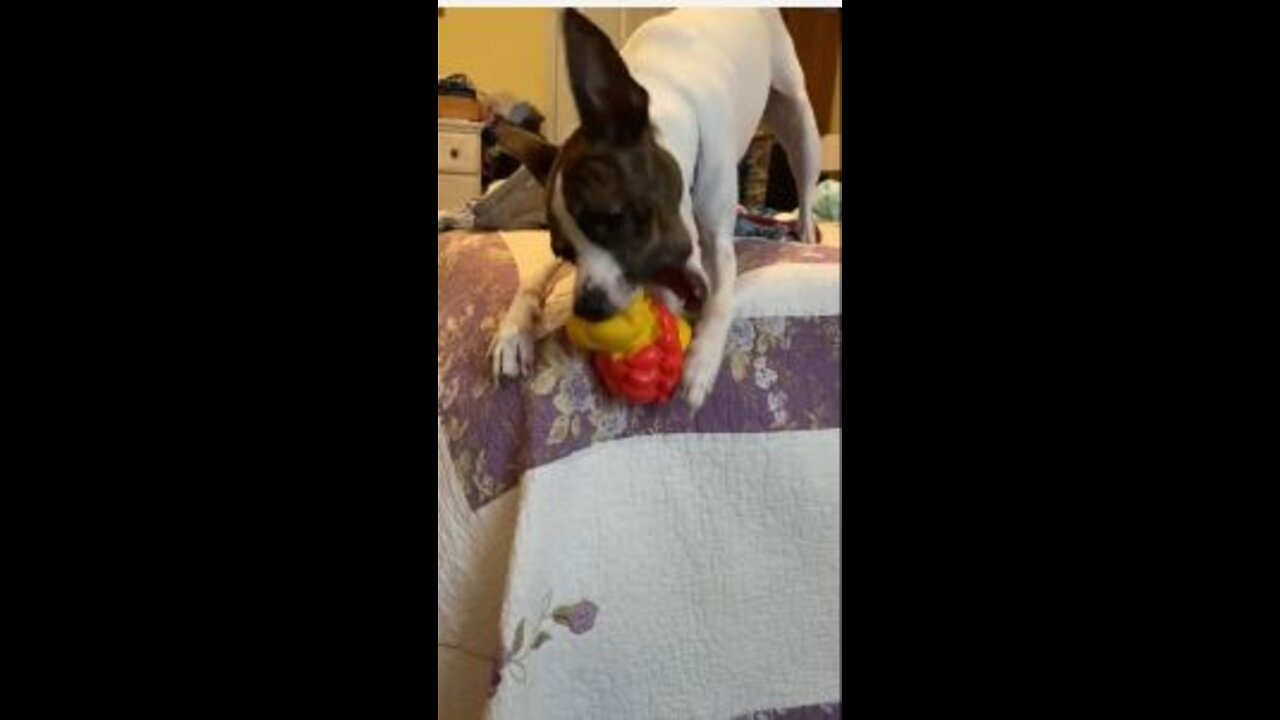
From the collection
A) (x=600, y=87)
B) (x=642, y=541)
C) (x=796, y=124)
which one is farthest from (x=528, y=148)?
(x=796, y=124)

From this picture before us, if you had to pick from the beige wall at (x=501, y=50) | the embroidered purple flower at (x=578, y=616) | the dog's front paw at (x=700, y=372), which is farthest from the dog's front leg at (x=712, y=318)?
the beige wall at (x=501, y=50)

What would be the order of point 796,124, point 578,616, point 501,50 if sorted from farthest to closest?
point 501,50
point 796,124
point 578,616

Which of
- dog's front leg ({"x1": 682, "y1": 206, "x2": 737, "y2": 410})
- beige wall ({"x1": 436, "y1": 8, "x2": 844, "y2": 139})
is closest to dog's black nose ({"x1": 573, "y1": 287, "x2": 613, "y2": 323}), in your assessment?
dog's front leg ({"x1": 682, "y1": 206, "x2": 737, "y2": 410})

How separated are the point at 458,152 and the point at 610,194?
227 centimetres

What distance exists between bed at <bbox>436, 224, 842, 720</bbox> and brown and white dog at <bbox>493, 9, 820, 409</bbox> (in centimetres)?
5

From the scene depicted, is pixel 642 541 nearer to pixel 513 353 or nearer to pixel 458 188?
pixel 513 353

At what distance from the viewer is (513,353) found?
0.82 meters

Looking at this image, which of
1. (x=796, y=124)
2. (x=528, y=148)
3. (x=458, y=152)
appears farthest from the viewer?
(x=458, y=152)

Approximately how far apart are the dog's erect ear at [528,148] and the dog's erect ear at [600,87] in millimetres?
121

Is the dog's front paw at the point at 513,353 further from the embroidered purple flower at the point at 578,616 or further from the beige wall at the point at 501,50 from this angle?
the beige wall at the point at 501,50

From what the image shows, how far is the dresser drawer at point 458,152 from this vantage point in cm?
284
